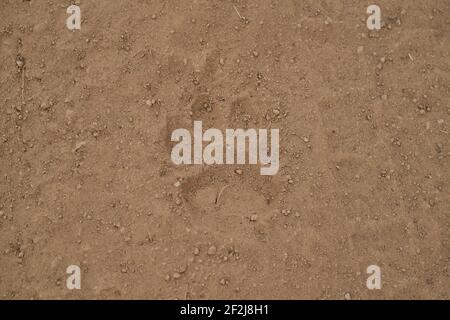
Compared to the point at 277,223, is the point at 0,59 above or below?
above

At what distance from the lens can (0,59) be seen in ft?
9.59

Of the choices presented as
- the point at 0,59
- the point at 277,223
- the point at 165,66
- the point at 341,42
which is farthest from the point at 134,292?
the point at 341,42

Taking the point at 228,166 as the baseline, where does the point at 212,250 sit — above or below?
below

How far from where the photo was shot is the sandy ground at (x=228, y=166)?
8.84ft

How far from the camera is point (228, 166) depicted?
278cm

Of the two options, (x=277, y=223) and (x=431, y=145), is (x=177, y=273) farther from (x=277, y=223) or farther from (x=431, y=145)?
(x=431, y=145)

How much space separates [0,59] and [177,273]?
178cm

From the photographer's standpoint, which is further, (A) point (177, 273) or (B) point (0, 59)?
(B) point (0, 59)

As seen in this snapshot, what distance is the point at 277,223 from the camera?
2715 millimetres

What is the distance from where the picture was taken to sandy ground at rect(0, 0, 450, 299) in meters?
2.70

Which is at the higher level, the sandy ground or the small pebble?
the sandy ground

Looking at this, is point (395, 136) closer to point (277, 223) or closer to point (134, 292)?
point (277, 223)

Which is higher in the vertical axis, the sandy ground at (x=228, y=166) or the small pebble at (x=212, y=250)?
the sandy ground at (x=228, y=166)
